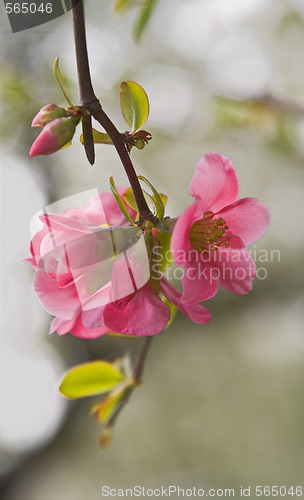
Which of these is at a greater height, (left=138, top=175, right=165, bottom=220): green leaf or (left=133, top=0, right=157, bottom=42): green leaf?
(left=133, top=0, right=157, bottom=42): green leaf

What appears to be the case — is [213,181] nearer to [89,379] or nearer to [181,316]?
[89,379]

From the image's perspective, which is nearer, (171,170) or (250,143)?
(250,143)

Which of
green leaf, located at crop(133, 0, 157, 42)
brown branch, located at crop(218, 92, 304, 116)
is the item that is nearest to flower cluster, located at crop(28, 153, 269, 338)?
green leaf, located at crop(133, 0, 157, 42)

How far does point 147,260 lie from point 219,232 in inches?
2.8

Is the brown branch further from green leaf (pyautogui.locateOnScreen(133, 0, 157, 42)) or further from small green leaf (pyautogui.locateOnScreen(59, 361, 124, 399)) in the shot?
small green leaf (pyautogui.locateOnScreen(59, 361, 124, 399))

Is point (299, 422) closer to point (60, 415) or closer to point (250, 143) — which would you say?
point (60, 415)

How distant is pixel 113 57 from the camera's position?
152cm

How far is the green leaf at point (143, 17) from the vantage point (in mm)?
588

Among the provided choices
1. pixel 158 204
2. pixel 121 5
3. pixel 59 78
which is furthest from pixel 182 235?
pixel 121 5

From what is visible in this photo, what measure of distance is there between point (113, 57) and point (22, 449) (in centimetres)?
286

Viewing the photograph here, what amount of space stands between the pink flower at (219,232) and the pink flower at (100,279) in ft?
0.10

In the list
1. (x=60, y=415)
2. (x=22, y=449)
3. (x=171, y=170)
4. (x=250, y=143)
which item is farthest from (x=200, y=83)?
(x=22, y=449)

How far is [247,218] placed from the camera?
39cm

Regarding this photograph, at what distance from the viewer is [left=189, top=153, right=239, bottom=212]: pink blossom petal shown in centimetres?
35
